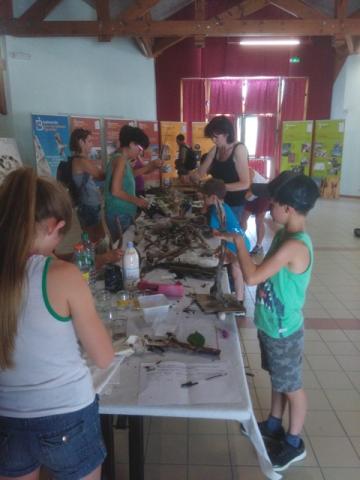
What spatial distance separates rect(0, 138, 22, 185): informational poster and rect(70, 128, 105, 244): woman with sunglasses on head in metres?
2.37

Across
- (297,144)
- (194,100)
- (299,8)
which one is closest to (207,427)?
(299,8)

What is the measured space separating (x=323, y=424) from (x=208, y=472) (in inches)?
26.6

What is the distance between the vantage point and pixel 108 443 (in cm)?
126

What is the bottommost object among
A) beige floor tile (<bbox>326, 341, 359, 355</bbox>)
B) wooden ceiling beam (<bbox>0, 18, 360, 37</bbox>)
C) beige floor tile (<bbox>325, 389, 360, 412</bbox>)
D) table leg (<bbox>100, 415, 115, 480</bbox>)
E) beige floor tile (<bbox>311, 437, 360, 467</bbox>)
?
beige floor tile (<bbox>326, 341, 359, 355</bbox>)

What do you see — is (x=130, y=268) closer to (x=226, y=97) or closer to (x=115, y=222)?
(x=115, y=222)

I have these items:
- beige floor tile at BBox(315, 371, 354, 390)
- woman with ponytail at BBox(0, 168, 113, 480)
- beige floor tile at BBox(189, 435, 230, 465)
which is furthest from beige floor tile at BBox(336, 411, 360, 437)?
woman with ponytail at BBox(0, 168, 113, 480)

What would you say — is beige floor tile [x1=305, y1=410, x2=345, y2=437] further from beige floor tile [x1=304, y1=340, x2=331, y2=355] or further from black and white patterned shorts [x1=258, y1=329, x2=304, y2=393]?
beige floor tile [x1=304, y1=340, x2=331, y2=355]

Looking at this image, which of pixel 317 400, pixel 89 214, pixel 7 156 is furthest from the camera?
pixel 7 156

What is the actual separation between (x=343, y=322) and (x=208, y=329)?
205cm

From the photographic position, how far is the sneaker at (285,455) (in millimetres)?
1689

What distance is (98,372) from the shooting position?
3.95ft

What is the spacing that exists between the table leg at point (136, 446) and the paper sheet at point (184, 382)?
0.14 metres

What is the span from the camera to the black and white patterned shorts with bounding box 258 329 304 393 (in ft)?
5.19

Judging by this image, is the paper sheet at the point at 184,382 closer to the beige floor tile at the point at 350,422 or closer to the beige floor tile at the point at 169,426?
the beige floor tile at the point at 169,426
